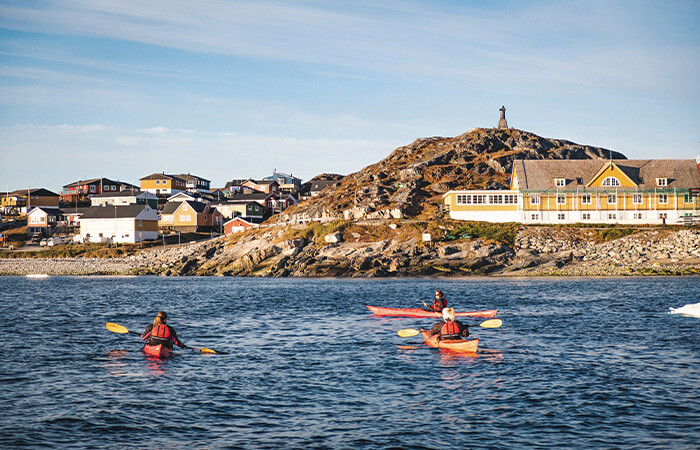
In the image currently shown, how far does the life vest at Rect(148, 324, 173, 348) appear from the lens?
25281 mm

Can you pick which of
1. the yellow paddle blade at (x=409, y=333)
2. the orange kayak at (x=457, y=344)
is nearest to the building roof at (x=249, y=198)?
the yellow paddle blade at (x=409, y=333)

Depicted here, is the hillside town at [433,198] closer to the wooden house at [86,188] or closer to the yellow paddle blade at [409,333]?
the wooden house at [86,188]

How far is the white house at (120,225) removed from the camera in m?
111

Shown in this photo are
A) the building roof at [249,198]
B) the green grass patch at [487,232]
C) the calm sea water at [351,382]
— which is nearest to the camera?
the calm sea water at [351,382]

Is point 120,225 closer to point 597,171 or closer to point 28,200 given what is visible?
point 28,200

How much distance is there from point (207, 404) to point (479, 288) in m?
40.5

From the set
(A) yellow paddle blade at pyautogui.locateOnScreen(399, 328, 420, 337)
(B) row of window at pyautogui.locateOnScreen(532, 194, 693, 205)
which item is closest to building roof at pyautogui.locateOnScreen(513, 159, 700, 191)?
(B) row of window at pyautogui.locateOnScreen(532, 194, 693, 205)

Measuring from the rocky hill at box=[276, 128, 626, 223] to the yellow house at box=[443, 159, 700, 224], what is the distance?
947 centimetres

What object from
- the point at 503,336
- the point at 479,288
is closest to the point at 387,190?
the point at 479,288

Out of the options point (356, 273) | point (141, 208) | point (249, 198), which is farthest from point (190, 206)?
point (356, 273)

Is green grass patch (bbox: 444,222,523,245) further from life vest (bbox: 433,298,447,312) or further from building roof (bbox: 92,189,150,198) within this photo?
building roof (bbox: 92,189,150,198)

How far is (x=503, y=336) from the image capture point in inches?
1175

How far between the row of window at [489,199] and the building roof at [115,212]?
61.9 m

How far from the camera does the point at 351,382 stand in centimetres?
2059
